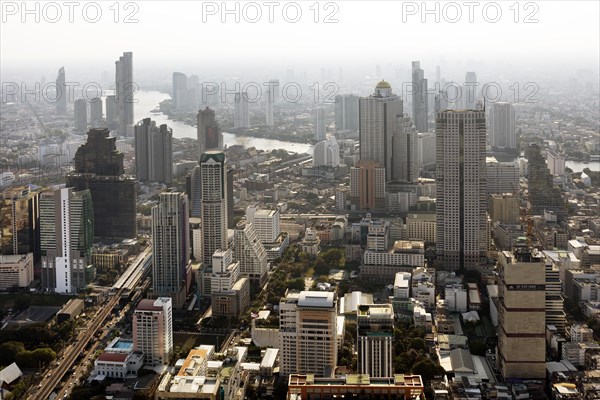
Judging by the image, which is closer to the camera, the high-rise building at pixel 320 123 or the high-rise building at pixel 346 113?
the high-rise building at pixel 320 123

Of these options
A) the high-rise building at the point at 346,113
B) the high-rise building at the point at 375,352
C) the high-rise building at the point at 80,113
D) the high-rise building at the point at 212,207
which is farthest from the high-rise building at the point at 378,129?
the high-rise building at the point at 375,352

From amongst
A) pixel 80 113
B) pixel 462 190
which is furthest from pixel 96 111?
pixel 462 190

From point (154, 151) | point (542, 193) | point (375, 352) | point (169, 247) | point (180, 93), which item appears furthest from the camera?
point (180, 93)

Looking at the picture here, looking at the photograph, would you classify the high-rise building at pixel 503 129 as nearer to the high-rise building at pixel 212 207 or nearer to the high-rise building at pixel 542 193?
the high-rise building at pixel 542 193

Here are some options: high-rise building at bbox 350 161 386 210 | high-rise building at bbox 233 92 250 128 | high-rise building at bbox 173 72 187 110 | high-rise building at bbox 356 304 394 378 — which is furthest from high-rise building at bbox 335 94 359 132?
high-rise building at bbox 356 304 394 378

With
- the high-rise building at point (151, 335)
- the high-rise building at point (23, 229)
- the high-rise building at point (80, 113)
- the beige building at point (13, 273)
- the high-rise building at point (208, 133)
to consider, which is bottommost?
the high-rise building at point (151, 335)

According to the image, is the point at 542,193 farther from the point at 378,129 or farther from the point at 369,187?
the point at 378,129

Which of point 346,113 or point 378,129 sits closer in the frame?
point 378,129
